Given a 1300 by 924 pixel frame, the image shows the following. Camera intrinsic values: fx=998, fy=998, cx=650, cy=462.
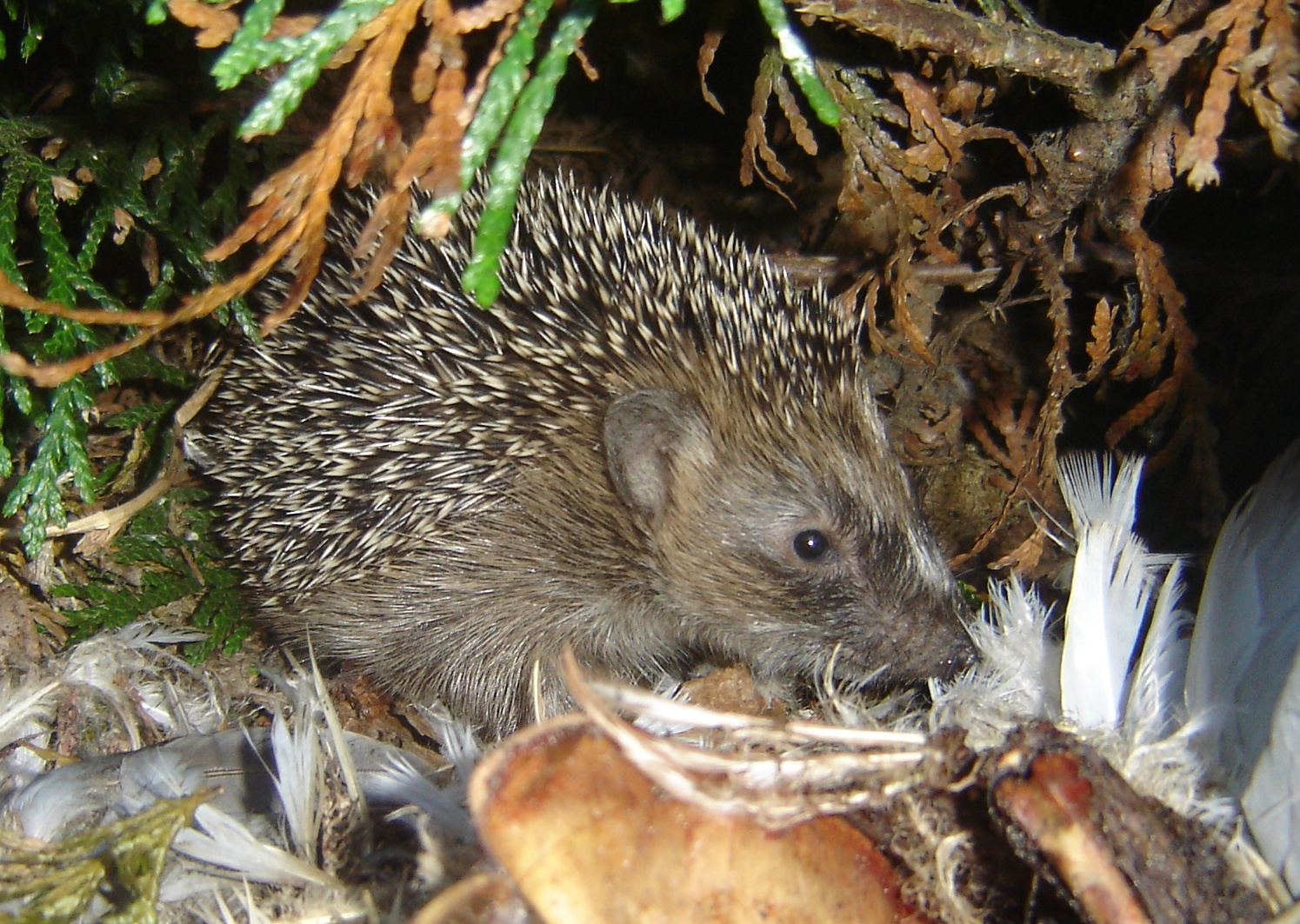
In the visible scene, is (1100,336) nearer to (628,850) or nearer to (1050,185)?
(1050,185)

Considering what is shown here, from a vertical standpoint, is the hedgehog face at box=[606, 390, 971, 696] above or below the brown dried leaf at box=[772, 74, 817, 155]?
below

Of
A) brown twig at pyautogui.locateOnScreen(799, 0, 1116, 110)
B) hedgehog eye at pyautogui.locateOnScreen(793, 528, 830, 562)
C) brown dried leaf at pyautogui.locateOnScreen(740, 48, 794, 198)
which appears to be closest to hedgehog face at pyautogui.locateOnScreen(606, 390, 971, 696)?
hedgehog eye at pyautogui.locateOnScreen(793, 528, 830, 562)

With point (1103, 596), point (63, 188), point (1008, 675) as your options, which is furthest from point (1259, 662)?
point (63, 188)

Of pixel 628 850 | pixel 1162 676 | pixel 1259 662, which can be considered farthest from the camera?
pixel 1162 676

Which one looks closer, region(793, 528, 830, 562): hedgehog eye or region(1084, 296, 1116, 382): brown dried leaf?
region(1084, 296, 1116, 382): brown dried leaf

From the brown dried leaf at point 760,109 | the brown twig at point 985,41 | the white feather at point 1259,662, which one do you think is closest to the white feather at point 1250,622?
the white feather at point 1259,662

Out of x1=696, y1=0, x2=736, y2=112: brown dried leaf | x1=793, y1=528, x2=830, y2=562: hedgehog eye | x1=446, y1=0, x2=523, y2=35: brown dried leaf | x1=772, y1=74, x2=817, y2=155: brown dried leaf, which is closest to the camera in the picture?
x1=446, y1=0, x2=523, y2=35: brown dried leaf

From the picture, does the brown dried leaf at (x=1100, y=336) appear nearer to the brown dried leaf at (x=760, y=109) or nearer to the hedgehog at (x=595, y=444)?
the hedgehog at (x=595, y=444)

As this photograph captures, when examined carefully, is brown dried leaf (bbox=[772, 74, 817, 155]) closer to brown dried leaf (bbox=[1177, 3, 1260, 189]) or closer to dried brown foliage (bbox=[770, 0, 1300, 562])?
dried brown foliage (bbox=[770, 0, 1300, 562])
